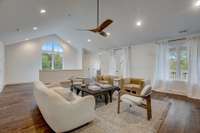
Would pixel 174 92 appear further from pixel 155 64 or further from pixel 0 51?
pixel 0 51

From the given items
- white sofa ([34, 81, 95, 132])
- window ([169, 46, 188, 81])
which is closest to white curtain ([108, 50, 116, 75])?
window ([169, 46, 188, 81])

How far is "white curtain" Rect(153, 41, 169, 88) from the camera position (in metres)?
5.54

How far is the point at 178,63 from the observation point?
211 inches

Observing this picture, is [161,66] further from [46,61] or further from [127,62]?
[46,61]

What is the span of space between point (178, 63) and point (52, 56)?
814 cm

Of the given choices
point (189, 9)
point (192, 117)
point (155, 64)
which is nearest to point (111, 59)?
point (155, 64)

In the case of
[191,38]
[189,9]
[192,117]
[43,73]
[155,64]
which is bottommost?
[192,117]

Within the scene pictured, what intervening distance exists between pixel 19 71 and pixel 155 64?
27.0ft

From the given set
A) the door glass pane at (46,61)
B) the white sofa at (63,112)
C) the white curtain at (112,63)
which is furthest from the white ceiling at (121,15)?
the door glass pane at (46,61)

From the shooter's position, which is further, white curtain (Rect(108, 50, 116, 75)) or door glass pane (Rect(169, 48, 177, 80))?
white curtain (Rect(108, 50, 116, 75))

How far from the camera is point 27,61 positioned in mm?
7812

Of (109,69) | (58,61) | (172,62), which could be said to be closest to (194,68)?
(172,62)

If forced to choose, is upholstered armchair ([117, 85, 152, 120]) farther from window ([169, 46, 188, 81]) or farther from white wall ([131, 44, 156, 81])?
white wall ([131, 44, 156, 81])

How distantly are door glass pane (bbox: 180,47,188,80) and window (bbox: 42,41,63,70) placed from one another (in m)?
8.03
